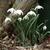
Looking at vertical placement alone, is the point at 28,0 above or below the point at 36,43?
above

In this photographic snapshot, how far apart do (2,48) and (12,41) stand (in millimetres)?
391

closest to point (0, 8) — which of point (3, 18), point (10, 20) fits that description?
point (3, 18)

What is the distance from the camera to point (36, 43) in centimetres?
537

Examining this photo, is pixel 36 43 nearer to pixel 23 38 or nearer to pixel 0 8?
pixel 23 38

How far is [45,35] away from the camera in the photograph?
5547 millimetres

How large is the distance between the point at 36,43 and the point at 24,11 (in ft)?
2.96

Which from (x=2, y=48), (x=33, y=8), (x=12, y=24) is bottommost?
(x=2, y=48)

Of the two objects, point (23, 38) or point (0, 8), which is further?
point (0, 8)

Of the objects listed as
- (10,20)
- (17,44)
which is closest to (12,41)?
(17,44)

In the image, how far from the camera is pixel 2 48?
201 inches

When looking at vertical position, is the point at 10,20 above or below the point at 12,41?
above

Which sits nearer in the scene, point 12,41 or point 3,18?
point 12,41

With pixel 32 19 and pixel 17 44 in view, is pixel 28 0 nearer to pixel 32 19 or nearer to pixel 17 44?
pixel 32 19

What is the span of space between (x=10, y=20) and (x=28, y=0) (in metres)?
0.80
